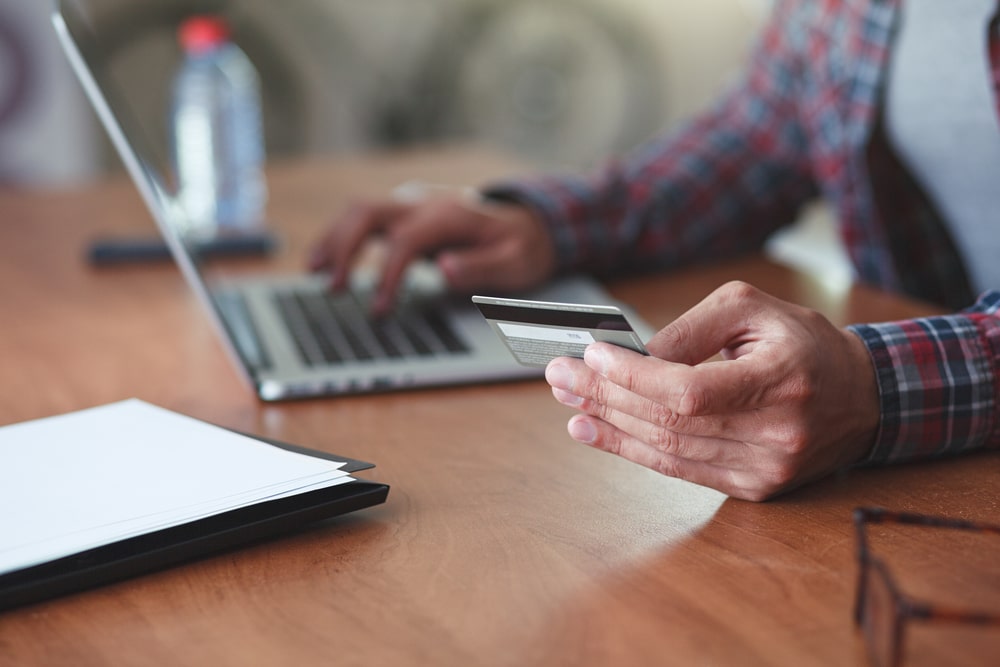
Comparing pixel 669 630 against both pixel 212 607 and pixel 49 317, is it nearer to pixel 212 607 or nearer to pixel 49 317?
pixel 212 607

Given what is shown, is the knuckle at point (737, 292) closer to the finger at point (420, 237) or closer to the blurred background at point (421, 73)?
the finger at point (420, 237)

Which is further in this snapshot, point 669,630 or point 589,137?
point 589,137

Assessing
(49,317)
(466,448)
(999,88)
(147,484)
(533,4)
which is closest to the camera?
(147,484)

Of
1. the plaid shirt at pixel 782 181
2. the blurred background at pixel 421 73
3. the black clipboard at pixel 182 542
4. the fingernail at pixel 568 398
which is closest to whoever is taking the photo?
the black clipboard at pixel 182 542

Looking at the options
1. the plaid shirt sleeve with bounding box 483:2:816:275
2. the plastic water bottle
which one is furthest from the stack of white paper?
the plastic water bottle

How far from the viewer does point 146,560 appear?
570 mm

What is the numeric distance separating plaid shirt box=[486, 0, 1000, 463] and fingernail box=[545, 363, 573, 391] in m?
0.57

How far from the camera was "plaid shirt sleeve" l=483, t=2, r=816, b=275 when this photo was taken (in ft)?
4.00

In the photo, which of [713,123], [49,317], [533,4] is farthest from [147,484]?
[533,4]

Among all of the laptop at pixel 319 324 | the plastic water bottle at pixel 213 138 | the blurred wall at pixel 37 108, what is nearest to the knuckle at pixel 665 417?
the laptop at pixel 319 324

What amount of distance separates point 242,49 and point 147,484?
3312 mm

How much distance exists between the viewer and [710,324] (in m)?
0.64

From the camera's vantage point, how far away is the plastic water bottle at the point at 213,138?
5.13ft

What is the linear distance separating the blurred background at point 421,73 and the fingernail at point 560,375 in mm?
2721
